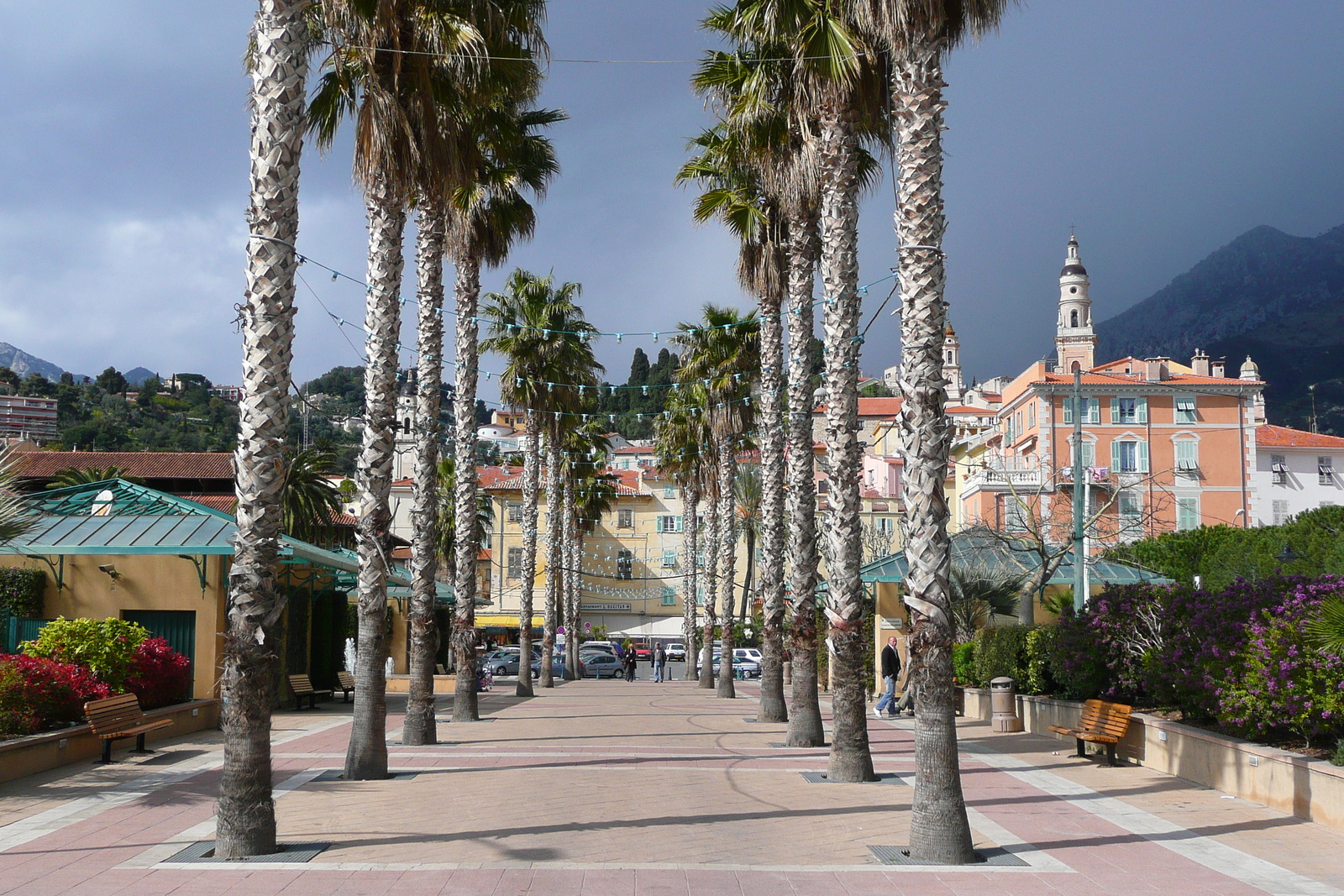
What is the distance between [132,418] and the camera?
5281 inches

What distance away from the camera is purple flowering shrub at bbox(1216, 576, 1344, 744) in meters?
10.4

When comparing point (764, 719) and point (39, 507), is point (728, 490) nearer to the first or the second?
point (764, 719)

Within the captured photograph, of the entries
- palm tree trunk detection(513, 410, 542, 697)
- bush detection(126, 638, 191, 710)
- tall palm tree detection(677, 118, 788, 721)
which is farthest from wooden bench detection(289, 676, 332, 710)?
tall palm tree detection(677, 118, 788, 721)

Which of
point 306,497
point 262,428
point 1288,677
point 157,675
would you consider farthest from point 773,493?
point 306,497

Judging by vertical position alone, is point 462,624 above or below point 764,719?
above

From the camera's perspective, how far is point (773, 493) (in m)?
21.1

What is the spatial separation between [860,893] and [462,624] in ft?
44.9

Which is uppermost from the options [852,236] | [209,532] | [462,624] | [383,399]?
[852,236]

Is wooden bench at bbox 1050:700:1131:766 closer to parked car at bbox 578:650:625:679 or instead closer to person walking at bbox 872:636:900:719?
person walking at bbox 872:636:900:719

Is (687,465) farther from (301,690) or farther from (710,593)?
(301,690)

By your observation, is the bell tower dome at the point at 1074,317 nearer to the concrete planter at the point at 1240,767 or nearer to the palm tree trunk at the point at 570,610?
the palm tree trunk at the point at 570,610

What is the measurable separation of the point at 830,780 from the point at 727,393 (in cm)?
1919

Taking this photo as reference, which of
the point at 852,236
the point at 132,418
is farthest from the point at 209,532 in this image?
the point at 132,418

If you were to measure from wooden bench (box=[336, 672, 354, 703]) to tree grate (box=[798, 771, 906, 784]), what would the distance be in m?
16.8
